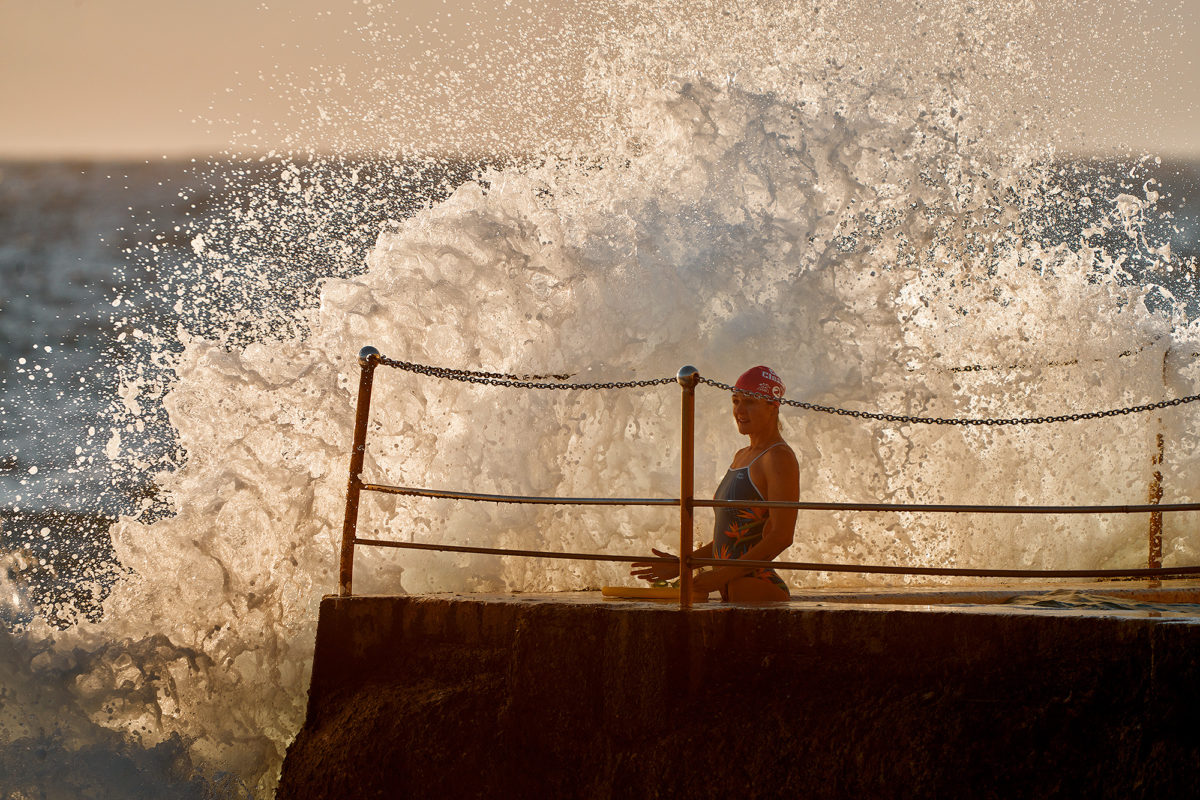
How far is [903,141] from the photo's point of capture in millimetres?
8070

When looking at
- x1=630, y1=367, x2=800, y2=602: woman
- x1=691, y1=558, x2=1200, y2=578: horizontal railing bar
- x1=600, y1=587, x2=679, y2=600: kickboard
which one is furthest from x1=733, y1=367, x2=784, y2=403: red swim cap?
x1=691, y1=558, x2=1200, y2=578: horizontal railing bar

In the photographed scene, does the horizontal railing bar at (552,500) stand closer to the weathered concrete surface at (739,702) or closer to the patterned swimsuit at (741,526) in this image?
the weathered concrete surface at (739,702)

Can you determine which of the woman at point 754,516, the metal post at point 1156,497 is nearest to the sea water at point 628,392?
the metal post at point 1156,497

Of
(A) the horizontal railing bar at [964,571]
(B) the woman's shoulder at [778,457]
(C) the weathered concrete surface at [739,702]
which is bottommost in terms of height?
(C) the weathered concrete surface at [739,702]

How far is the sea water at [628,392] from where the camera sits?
527 centimetres

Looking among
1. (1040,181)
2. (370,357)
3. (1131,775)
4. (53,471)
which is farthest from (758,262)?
(53,471)

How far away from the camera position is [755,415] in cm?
405

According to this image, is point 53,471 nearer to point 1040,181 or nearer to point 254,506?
point 254,506

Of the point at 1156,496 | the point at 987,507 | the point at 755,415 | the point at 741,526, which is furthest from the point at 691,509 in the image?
the point at 1156,496

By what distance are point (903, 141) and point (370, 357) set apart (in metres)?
5.49

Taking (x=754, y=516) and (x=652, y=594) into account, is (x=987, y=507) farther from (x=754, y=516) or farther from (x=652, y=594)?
(x=652, y=594)

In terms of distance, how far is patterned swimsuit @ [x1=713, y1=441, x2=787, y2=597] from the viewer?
3.91m

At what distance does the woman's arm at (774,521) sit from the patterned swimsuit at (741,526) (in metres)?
0.04

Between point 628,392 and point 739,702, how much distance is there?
4.09 metres
